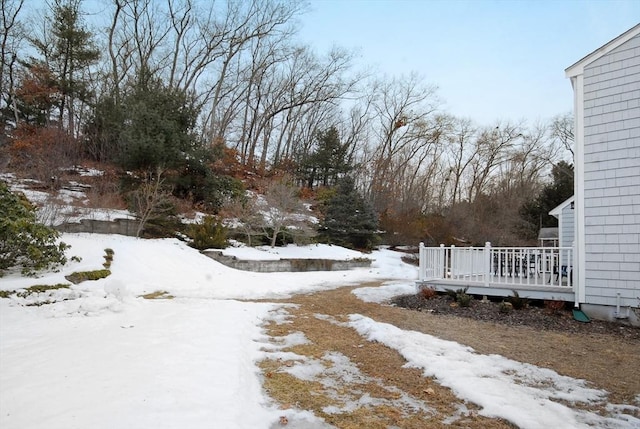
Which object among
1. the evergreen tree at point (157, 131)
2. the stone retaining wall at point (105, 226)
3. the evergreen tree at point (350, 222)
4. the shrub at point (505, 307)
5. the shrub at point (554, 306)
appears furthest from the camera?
the evergreen tree at point (350, 222)

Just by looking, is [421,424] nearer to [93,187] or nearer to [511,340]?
[511,340]

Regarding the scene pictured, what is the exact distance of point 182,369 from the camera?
11.2 feet

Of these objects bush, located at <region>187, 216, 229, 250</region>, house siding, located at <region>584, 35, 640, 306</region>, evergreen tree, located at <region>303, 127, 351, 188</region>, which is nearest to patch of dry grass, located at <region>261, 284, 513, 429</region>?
house siding, located at <region>584, 35, 640, 306</region>

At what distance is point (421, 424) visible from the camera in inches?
106

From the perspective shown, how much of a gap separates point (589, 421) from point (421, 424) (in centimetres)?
119

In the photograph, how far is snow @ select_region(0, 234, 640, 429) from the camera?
2605 mm

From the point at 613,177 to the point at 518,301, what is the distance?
103 inches

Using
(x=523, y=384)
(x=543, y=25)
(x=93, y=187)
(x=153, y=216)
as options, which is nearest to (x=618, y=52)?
(x=543, y=25)

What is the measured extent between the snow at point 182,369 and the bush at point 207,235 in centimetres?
601

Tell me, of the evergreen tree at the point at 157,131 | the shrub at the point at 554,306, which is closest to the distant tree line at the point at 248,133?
the evergreen tree at the point at 157,131

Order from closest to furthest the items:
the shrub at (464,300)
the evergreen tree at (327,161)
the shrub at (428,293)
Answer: the shrub at (464,300) < the shrub at (428,293) < the evergreen tree at (327,161)

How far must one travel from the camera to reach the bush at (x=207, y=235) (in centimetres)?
1302

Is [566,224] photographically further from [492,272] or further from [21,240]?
[21,240]

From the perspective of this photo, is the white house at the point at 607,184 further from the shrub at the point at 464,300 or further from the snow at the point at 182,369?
the snow at the point at 182,369
